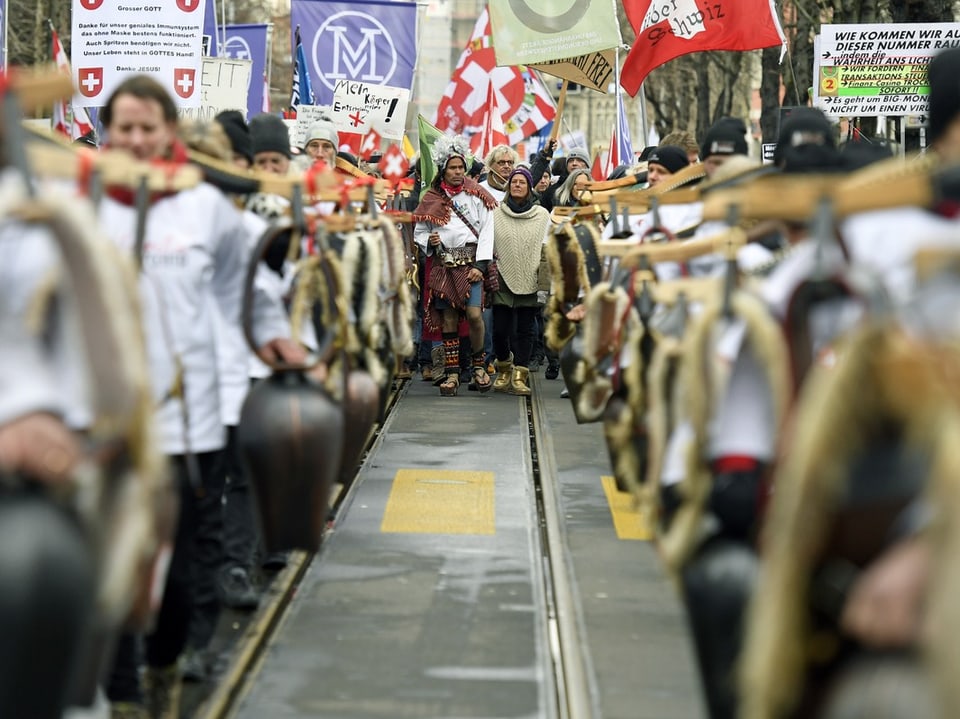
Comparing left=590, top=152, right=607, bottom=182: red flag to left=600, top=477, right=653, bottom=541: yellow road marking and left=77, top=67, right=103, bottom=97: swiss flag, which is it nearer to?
left=77, top=67, right=103, bottom=97: swiss flag

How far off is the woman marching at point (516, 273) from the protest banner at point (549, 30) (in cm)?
234

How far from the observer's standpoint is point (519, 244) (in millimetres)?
17750

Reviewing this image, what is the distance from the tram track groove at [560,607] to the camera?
6691 millimetres

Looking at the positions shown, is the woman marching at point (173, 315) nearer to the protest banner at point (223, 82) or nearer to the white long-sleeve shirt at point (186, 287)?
the white long-sleeve shirt at point (186, 287)

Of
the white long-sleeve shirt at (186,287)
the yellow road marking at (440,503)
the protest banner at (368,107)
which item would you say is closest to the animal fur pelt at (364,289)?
the white long-sleeve shirt at (186,287)

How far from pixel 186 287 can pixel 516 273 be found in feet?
38.8

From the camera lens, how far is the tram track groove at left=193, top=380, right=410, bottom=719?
6.41 meters

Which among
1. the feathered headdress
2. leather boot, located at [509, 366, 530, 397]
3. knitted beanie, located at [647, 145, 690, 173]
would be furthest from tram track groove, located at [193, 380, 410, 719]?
the feathered headdress

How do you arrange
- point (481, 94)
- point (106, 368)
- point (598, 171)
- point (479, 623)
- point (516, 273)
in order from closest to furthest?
point (106, 368) → point (479, 623) → point (516, 273) → point (598, 171) → point (481, 94)

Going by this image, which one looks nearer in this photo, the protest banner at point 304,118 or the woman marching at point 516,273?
the woman marching at point 516,273

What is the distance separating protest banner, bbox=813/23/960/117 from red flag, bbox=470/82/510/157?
16.9ft

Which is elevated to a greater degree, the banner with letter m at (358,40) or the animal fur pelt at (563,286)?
the banner with letter m at (358,40)

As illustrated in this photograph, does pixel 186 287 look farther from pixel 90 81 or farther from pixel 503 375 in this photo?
pixel 503 375

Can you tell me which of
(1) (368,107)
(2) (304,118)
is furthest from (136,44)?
(1) (368,107)
